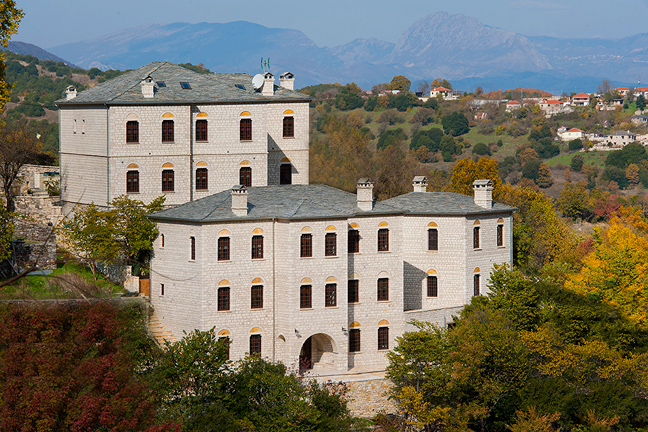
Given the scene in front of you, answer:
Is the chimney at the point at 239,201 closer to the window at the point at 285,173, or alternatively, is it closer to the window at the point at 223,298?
the window at the point at 223,298

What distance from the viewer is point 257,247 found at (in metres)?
45.4

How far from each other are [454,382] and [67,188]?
27994 millimetres

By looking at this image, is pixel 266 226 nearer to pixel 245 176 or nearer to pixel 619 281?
pixel 245 176

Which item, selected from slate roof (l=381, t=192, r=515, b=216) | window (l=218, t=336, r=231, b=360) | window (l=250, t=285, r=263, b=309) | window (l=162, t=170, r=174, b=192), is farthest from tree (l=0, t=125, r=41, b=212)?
slate roof (l=381, t=192, r=515, b=216)

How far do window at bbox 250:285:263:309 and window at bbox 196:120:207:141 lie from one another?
12680 millimetres

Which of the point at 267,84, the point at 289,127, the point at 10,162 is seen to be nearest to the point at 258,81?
the point at 267,84

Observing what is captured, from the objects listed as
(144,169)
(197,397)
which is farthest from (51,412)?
(144,169)

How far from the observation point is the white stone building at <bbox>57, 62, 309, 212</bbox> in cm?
5188

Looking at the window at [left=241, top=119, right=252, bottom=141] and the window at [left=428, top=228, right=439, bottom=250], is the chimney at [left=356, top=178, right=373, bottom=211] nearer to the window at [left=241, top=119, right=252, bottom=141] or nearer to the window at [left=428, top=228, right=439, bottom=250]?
the window at [left=428, top=228, right=439, bottom=250]

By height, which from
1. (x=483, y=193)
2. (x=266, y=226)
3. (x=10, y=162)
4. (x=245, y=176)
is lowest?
(x=266, y=226)

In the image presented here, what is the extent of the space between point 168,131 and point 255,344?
1530cm

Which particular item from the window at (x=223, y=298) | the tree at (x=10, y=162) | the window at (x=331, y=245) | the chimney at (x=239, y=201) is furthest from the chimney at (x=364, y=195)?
the tree at (x=10, y=162)

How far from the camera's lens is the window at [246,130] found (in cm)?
5438

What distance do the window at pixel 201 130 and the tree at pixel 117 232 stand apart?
5708 millimetres
